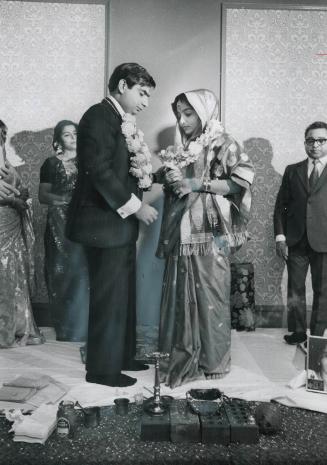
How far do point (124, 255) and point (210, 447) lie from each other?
0.94 metres

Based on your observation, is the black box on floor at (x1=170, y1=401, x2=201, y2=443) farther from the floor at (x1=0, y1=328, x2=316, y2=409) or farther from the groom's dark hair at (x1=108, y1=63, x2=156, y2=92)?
the groom's dark hair at (x1=108, y1=63, x2=156, y2=92)

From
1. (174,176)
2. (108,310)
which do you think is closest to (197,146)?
(174,176)

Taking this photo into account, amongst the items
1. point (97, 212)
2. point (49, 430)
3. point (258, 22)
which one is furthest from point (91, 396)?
point (258, 22)

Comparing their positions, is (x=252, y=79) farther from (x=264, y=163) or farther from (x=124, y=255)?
(x=124, y=255)

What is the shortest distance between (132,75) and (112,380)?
1.45m

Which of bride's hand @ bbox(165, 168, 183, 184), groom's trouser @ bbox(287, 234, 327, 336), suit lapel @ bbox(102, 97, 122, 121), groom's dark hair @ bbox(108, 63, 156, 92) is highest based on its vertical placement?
groom's dark hair @ bbox(108, 63, 156, 92)

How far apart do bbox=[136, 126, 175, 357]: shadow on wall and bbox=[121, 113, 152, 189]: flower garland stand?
29 centimetres

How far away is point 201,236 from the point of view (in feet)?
7.52

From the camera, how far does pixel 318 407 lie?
2.00 meters

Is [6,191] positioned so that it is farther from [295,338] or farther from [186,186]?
[295,338]

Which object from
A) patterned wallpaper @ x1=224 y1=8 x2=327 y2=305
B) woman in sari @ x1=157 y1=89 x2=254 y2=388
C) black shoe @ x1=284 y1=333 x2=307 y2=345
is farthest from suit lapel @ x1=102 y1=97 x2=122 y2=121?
black shoe @ x1=284 y1=333 x2=307 y2=345

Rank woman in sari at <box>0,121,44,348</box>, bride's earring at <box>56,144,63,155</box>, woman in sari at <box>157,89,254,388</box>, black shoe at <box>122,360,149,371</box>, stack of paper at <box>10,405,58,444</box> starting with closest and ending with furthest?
1. stack of paper at <box>10,405,58,444</box>
2. woman in sari at <box>157,89,254,388</box>
3. black shoe at <box>122,360,149,371</box>
4. bride's earring at <box>56,144,63,155</box>
5. woman in sari at <box>0,121,44,348</box>

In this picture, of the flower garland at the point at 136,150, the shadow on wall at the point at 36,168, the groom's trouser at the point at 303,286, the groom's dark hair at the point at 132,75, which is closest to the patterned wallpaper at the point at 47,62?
the shadow on wall at the point at 36,168

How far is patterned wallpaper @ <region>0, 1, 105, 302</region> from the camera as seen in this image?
2.43 meters
